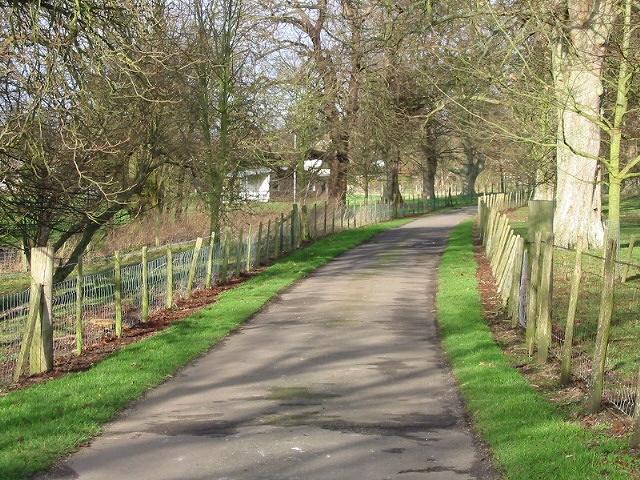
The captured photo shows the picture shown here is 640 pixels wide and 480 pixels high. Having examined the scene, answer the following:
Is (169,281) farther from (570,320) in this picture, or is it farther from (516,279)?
(570,320)

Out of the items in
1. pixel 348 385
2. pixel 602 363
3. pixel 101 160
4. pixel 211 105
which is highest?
pixel 211 105

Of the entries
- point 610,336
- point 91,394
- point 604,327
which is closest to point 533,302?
point 610,336

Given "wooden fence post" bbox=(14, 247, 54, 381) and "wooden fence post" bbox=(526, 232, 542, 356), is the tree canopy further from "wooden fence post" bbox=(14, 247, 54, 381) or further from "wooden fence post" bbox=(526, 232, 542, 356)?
"wooden fence post" bbox=(526, 232, 542, 356)

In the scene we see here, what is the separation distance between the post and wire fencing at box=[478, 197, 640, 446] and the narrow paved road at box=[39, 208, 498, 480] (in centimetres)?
127

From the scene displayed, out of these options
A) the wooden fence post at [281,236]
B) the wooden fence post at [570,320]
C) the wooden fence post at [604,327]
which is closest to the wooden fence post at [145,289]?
the wooden fence post at [570,320]

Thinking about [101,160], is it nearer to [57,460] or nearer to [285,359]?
[285,359]

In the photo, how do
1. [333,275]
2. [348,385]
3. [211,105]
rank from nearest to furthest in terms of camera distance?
1. [348,385]
2. [333,275]
3. [211,105]

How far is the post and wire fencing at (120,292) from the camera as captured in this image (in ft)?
37.2

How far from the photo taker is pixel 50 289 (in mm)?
10062

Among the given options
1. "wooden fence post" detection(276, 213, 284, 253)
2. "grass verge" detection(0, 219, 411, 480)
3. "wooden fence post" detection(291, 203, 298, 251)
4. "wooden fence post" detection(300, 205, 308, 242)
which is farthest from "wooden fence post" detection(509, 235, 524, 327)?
"wooden fence post" detection(300, 205, 308, 242)

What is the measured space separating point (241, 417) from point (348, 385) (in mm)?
1726

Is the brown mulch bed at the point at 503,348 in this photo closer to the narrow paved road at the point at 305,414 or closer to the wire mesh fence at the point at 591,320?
the wire mesh fence at the point at 591,320

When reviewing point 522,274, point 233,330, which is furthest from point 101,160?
point 522,274

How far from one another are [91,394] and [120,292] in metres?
4.25
